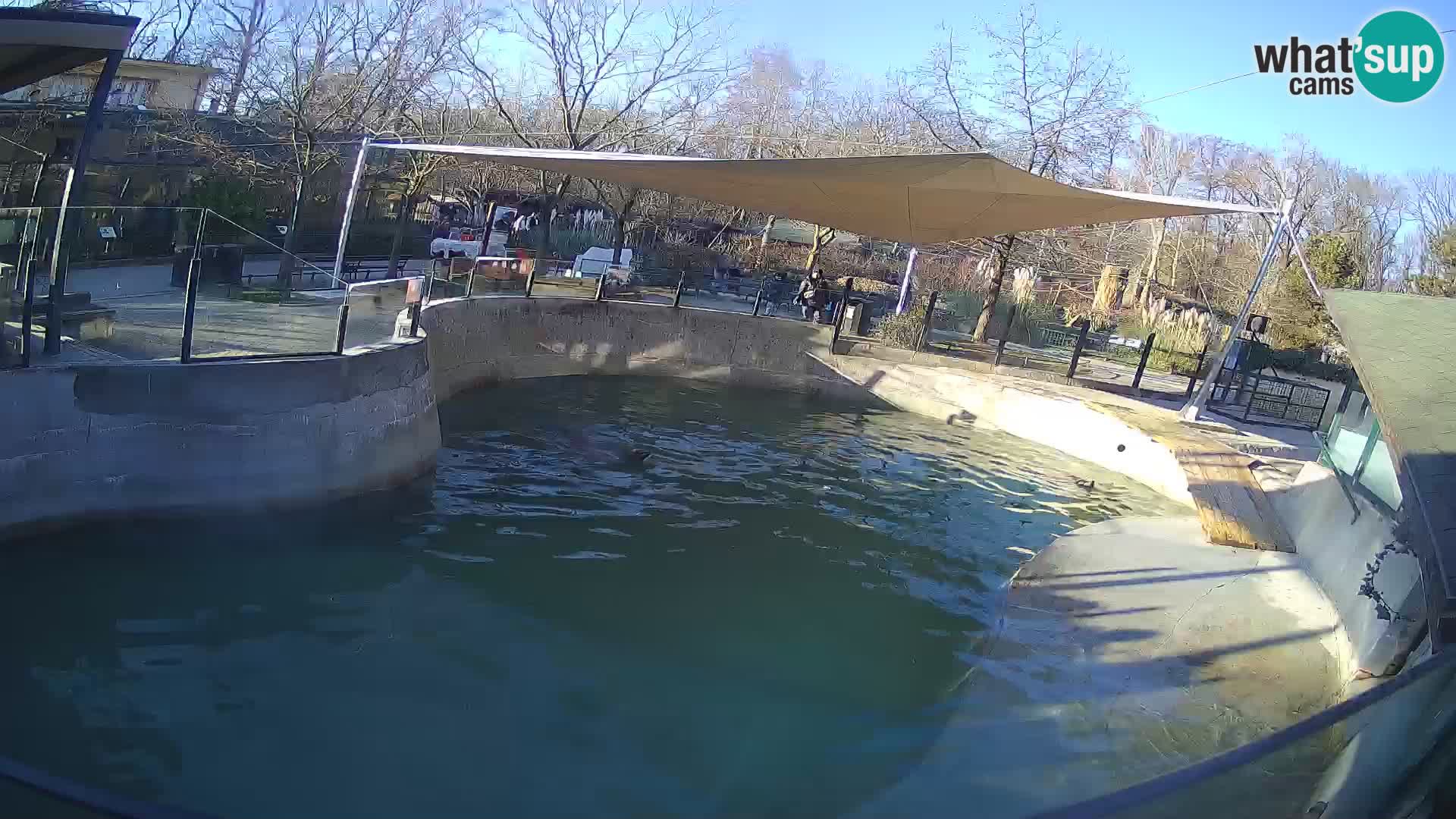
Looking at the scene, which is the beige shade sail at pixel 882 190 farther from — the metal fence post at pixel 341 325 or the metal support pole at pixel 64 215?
the metal support pole at pixel 64 215

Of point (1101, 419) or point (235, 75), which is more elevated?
point (235, 75)

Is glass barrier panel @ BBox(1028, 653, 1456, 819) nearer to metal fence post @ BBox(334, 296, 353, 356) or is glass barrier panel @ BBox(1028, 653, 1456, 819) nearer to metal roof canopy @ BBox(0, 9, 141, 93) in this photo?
metal roof canopy @ BBox(0, 9, 141, 93)

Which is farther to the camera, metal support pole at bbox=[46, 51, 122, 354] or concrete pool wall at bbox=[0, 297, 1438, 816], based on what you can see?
metal support pole at bbox=[46, 51, 122, 354]

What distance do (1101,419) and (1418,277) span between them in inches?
594

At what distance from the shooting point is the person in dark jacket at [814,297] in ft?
64.0

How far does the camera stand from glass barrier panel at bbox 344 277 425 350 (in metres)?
9.54

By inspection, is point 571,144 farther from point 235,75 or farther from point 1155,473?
point 1155,473

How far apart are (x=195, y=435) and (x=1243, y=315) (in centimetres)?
1274

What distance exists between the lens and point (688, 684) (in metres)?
6.64

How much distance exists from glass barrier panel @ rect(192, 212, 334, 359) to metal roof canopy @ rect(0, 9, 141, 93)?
1.47m

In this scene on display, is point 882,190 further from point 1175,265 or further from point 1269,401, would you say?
point 1175,265

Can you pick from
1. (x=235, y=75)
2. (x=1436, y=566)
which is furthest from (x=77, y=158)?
(x=235, y=75)

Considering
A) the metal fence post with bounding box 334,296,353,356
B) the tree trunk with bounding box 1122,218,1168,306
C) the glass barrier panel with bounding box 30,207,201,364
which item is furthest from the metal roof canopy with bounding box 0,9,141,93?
the tree trunk with bounding box 1122,218,1168,306

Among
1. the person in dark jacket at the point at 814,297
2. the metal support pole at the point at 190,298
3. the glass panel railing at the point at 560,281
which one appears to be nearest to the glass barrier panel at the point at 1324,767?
the metal support pole at the point at 190,298
